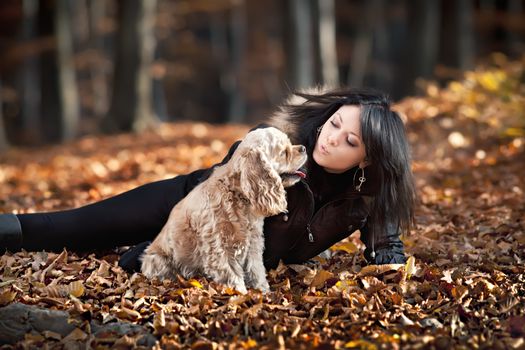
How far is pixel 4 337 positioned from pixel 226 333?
135 cm

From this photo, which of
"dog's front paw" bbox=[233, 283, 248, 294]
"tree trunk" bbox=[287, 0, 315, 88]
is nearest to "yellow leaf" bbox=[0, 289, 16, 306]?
"dog's front paw" bbox=[233, 283, 248, 294]

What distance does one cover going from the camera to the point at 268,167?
410 centimetres

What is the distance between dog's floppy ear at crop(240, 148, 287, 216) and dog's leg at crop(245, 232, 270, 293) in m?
0.24

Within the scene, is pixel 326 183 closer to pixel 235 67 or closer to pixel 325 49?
pixel 325 49

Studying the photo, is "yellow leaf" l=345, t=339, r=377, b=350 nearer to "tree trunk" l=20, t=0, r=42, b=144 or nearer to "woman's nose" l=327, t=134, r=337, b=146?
"woman's nose" l=327, t=134, r=337, b=146

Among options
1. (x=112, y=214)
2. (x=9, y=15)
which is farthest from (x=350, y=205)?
(x=9, y=15)

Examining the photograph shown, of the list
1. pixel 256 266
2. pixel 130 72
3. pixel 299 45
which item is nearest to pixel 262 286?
pixel 256 266

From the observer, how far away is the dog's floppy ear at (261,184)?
407 centimetres

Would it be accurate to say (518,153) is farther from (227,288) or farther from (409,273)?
(227,288)

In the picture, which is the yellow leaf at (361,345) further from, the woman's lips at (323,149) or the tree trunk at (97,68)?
the tree trunk at (97,68)

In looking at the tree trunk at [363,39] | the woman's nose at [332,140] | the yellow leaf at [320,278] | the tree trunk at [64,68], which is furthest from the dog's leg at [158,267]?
the tree trunk at [363,39]

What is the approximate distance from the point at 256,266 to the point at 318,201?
0.81 m

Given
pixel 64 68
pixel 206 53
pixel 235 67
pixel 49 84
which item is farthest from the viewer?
pixel 206 53

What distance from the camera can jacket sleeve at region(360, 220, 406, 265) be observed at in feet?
15.4
